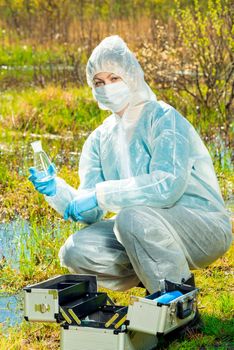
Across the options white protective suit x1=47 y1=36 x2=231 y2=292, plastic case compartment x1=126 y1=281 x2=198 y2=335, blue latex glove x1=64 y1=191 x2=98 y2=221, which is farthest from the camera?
blue latex glove x1=64 y1=191 x2=98 y2=221

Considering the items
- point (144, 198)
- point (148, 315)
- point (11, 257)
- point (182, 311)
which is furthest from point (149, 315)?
point (11, 257)

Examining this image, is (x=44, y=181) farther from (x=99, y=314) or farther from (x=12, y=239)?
(x=12, y=239)

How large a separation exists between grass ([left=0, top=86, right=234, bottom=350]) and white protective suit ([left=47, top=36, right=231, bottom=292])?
31 cm

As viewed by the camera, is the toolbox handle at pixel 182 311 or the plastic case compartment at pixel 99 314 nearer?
the plastic case compartment at pixel 99 314

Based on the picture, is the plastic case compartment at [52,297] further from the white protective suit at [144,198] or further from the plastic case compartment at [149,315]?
the plastic case compartment at [149,315]

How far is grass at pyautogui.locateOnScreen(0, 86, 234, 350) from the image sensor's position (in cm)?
423

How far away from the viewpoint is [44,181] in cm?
429

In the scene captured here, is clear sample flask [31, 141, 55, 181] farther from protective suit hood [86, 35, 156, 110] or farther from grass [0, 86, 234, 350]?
Result: grass [0, 86, 234, 350]

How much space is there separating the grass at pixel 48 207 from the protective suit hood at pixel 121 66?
1.02 meters

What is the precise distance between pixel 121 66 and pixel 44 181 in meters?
0.62

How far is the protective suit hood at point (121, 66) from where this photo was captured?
4.32 metres

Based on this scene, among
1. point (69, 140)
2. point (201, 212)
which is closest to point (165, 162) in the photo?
point (201, 212)

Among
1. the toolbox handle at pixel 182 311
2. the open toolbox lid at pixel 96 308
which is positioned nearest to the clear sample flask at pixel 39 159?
the open toolbox lid at pixel 96 308

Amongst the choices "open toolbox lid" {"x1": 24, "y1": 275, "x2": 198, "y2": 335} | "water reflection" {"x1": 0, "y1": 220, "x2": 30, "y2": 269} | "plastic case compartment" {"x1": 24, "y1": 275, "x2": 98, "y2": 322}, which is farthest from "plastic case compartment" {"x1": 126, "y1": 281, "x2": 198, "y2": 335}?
"water reflection" {"x1": 0, "y1": 220, "x2": 30, "y2": 269}
